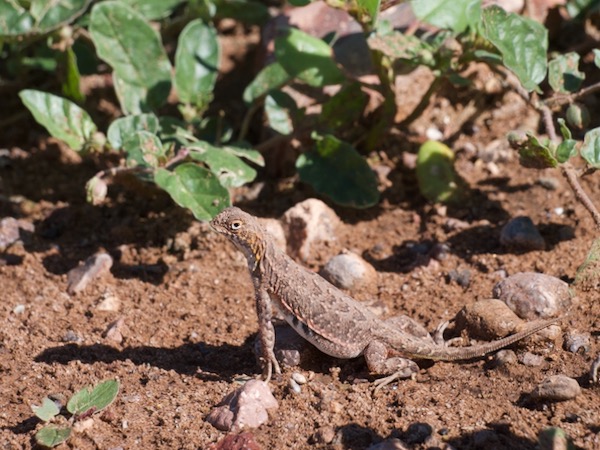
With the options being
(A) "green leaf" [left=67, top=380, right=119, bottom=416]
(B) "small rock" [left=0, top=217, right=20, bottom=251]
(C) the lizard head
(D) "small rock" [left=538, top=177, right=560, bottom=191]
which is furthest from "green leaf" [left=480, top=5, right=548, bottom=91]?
(B) "small rock" [left=0, top=217, right=20, bottom=251]

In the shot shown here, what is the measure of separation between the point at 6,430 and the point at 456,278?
11.0ft

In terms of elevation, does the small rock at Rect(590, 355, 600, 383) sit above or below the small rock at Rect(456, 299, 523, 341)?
above

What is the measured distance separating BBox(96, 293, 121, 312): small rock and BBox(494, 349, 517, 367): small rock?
2844 mm

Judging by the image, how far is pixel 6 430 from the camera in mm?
4828

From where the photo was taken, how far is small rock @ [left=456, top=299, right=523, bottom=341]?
208 inches

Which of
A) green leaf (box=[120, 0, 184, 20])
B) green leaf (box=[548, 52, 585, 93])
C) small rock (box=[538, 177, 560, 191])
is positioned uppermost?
green leaf (box=[548, 52, 585, 93])

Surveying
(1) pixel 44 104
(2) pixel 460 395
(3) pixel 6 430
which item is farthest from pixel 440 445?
(1) pixel 44 104

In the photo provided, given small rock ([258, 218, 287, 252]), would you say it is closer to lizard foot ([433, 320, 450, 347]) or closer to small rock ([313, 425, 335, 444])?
lizard foot ([433, 320, 450, 347])

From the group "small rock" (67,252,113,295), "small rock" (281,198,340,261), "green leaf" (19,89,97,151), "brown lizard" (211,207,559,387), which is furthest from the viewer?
"green leaf" (19,89,97,151)

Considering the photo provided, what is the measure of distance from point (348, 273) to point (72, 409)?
92.6 inches

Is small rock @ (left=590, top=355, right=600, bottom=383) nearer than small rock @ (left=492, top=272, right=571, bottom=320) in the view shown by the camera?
Yes

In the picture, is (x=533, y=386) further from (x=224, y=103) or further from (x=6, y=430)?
(x=224, y=103)

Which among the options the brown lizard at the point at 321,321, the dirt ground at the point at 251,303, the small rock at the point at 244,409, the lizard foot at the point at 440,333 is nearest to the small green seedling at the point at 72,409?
the dirt ground at the point at 251,303

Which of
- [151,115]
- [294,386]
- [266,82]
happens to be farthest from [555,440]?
[266,82]
